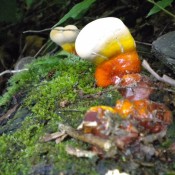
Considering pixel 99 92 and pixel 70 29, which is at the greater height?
pixel 70 29

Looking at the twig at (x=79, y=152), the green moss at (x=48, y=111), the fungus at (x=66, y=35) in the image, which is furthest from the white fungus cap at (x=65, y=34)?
the twig at (x=79, y=152)

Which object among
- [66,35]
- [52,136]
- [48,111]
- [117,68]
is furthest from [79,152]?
[66,35]

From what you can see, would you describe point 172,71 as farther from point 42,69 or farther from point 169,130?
point 42,69

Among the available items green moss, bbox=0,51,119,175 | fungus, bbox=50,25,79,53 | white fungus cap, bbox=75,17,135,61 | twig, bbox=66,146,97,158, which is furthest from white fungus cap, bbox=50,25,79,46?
twig, bbox=66,146,97,158

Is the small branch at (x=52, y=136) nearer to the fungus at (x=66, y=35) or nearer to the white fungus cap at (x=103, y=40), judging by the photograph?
the white fungus cap at (x=103, y=40)

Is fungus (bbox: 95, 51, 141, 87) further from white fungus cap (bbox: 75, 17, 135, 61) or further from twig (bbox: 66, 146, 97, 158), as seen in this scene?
twig (bbox: 66, 146, 97, 158)

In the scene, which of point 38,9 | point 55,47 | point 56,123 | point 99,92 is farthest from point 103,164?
point 38,9

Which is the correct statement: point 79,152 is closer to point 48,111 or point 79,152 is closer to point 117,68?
point 48,111
